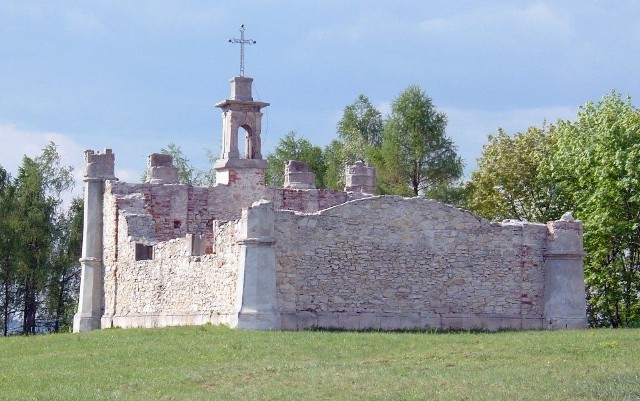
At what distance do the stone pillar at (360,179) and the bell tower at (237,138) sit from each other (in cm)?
392

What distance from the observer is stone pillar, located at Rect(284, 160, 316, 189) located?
45.8 metres

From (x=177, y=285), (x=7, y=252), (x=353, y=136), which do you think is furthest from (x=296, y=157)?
(x=177, y=285)

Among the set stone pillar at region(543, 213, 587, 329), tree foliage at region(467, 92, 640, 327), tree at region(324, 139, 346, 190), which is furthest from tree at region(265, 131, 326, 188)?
stone pillar at region(543, 213, 587, 329)

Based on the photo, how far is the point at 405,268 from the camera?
3581 centimetres

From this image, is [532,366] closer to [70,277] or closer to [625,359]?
[625,359]

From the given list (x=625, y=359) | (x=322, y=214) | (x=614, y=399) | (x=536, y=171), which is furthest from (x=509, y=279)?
(x=536, y=171)

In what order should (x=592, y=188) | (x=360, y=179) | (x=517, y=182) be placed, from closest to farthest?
(x=360, y=179)
(x=592, y=188)
(x=517, y=182)

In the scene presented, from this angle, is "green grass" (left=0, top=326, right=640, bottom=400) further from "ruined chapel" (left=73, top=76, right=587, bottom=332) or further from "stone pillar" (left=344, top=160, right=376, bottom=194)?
"stone pillar" (left=344, top=160, right=376, bottom=194)

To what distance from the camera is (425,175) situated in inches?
2635

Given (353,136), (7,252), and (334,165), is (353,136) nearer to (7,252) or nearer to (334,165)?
(334,165)

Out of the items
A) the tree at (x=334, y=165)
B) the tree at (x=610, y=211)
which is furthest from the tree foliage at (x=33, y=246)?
the tree at (x=610, y=211)

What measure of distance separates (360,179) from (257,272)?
1446 cm

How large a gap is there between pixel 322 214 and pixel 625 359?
9.68m

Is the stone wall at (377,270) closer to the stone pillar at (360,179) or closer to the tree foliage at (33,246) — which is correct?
the stone pillar at (360,179)
